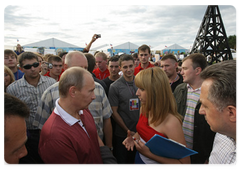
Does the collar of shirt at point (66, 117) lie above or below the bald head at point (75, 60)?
below

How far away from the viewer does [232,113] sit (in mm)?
1066

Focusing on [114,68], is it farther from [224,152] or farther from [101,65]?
[224,152]

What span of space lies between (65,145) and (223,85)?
1.27m

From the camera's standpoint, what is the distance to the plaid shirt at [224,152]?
125cm

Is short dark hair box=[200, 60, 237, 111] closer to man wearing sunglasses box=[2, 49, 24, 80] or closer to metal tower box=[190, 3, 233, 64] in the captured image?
man wearing sunglasses box=[2, 49, 24, 80]

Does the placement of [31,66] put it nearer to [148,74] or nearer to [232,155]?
[148,74]

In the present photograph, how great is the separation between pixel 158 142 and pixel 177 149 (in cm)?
17

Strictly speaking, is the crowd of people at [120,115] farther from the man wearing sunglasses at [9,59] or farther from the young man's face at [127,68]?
the man wearing sunglasses at [9,59]

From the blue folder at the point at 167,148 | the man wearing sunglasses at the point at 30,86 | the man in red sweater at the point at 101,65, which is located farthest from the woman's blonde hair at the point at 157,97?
the man in red sweater at the point at 101,65

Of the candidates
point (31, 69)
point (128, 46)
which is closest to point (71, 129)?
point (31, 69)

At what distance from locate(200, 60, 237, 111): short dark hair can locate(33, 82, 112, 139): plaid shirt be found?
168cm

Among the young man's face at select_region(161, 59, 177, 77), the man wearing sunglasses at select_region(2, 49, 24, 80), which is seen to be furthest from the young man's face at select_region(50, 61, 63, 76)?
the young man's face at select_region(161, 59, 177, 77)

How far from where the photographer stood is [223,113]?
3.59 feet

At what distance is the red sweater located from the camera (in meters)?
1.39
